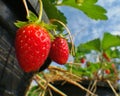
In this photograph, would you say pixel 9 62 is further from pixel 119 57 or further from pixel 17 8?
pixel 119 57

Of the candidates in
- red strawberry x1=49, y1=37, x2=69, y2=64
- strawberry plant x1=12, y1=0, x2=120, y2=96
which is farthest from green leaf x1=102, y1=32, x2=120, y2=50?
red strawberry x1=49, y1=37, x2=69, y2=64

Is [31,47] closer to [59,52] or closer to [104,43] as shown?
[59,52]

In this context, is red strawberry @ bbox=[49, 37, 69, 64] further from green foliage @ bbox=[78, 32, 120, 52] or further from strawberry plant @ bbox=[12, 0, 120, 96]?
green foliage @ bbox=[78, 32, 120, 52]

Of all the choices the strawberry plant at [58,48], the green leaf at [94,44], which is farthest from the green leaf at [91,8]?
the green leaf at [94,44]

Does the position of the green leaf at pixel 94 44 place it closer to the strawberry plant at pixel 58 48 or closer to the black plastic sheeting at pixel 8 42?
the strawberry plant at pixel 58 48

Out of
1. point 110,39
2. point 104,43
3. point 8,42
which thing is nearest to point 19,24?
point 8,42
